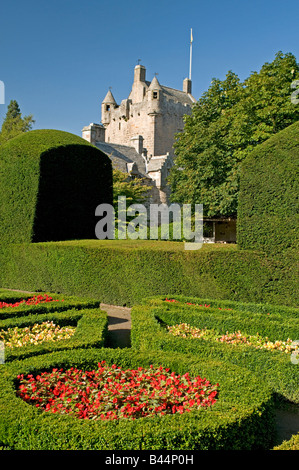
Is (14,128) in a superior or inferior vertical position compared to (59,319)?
superior

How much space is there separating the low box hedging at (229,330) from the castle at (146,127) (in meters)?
35.7

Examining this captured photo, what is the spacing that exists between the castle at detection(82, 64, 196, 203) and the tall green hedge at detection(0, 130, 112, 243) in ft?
89.0

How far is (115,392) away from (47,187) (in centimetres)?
1145

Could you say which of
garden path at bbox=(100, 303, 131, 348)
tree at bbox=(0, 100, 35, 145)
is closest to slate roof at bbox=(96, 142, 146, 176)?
tree at bbox=(0, 100, 35, 145)

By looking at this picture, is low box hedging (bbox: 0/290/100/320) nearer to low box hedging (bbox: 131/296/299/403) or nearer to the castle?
low box hedging (bbox: 131/296/299/403)

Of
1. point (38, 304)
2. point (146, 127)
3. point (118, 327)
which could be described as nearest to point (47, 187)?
point (38, 304)

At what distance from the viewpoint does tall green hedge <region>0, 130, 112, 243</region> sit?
1473 cm

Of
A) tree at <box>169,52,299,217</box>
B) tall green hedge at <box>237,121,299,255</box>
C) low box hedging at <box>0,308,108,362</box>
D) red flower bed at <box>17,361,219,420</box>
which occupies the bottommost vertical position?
red flower bed at <box>17,361,219,420</box>

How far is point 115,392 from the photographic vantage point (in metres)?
4.43

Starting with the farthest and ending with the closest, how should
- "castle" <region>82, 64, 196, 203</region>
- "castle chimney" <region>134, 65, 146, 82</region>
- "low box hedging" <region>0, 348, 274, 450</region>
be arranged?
"castle chimney" <region>134, 65, 146, 82</region> < "castle" <region>82, 64, 196, 203</region> < "low box hedging" <region>0, 348, 274, 450</region>

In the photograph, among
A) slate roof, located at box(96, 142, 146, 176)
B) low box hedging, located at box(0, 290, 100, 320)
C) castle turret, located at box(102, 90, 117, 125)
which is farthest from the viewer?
castle turret, located at box(102, 90, 117, 125)

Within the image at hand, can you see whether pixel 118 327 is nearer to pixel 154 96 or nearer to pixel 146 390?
pixel 146 390

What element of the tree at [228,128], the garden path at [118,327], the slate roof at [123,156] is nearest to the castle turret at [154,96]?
the slate roof at [123,156]
